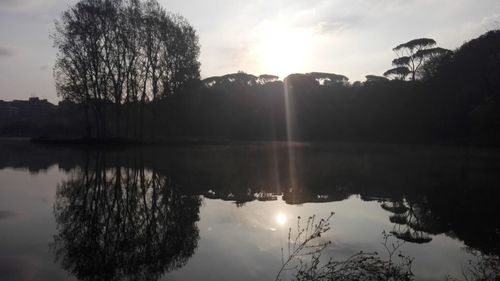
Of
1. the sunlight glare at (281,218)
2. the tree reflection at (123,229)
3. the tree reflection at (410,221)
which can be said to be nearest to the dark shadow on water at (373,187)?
the tree reflection at (410,221)

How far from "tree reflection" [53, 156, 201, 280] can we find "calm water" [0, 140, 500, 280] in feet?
0.08

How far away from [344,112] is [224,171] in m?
50.4

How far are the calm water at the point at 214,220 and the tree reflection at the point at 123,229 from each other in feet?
0.08

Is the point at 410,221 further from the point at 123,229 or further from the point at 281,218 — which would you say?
the point at 123,229

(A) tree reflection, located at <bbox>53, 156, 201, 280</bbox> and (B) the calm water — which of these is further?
(B) the calm water

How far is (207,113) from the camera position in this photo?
64.5 m

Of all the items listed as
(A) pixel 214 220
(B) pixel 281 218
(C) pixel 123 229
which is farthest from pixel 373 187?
(C) pixel 123 229

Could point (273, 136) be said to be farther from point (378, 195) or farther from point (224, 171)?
point (378, 195)

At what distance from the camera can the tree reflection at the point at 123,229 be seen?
623 cm

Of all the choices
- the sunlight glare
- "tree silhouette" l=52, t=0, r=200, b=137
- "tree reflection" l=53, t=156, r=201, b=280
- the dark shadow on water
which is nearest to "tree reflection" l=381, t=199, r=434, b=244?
the dark shadow on water

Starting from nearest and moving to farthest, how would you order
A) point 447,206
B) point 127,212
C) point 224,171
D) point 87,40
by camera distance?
point 127,212 < point 447,206 < point 224,171 < point 87,40

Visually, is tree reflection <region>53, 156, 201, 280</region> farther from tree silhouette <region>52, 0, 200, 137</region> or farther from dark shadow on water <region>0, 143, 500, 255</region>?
tree silhouette <region>52, 0, 200, 137</region>

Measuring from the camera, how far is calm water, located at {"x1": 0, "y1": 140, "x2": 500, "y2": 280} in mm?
6410

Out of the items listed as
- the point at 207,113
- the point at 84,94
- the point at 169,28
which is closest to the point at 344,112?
the point at 207,113
